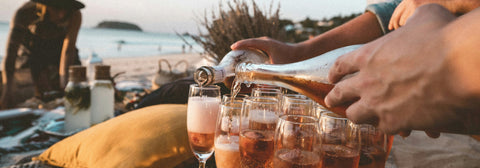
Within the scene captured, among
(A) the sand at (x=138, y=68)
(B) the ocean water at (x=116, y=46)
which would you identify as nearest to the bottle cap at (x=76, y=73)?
(A) the sand at (x=138, y=68)

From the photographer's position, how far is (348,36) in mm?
1839

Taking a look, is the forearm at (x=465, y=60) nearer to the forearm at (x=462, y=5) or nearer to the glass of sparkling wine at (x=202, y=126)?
the forearm at (x=462, y=5)

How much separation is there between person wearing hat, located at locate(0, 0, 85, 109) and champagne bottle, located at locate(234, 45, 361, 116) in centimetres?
358

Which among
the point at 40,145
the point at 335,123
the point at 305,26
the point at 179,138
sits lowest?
the point at 40,145

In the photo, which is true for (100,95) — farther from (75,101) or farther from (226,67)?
(226,67)

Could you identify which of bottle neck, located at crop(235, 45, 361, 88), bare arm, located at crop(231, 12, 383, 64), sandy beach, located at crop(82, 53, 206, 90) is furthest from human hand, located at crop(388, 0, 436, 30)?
sandy beach, located at crop(82, 53, 206, 90)

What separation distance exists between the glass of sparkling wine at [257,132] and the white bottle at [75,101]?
5.05 feet

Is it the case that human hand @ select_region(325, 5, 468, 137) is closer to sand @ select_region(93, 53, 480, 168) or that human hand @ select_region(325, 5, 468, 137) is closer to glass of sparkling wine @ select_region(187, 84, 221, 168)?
glass of sparkling wine @ select_region(187, 84, 221, 168)

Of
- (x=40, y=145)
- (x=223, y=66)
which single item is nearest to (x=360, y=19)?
(x=223, y=66)

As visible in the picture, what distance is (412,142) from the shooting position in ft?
6.01

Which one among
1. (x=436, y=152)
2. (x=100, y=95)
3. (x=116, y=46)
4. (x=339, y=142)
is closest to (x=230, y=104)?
(x=339, y=142)

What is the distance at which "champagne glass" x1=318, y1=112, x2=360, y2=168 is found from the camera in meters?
0.90

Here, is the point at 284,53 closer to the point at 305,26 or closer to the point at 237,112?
the point at 237,112

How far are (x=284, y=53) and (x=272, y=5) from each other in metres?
1.16
